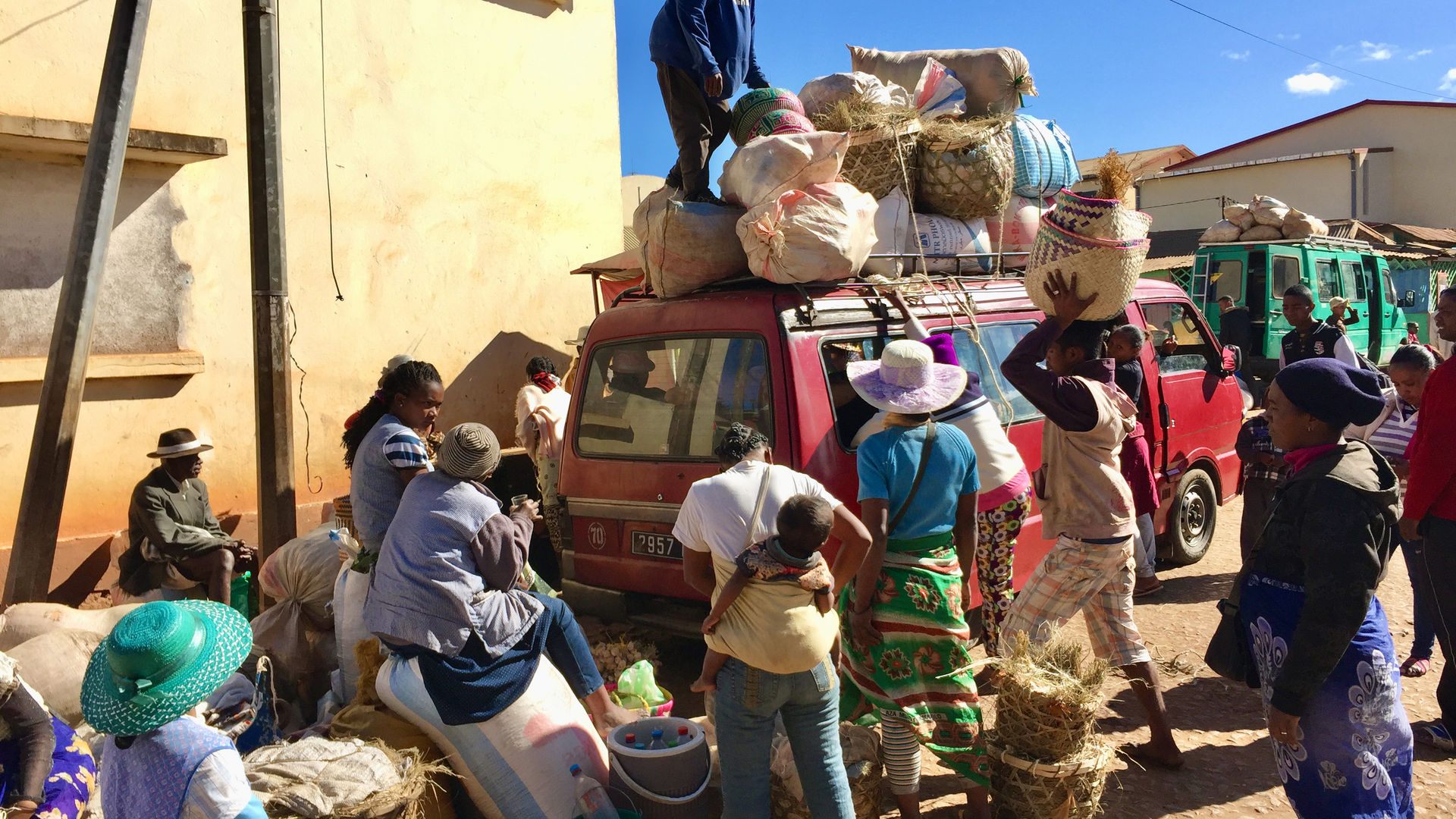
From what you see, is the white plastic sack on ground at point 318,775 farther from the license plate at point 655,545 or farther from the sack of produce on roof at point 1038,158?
the sack of produce on roof at point 1038,158

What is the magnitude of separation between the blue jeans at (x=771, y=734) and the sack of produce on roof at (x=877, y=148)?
333 centimetres

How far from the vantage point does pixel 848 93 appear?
5.81 metres

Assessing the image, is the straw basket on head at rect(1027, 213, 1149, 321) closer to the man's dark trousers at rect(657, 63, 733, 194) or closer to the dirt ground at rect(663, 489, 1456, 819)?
the dirt ground at rect(663, 489, 1456, 819)

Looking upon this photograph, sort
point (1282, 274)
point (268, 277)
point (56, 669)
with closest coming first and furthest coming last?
1. point (56, 669)
2. point (268, 277)
3. point (1282, 274)

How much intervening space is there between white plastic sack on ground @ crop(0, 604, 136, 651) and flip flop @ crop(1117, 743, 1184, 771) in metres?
4.35

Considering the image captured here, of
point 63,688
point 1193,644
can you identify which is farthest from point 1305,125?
point 63,688

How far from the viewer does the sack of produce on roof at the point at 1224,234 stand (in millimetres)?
15211

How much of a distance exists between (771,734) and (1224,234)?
15200 mm

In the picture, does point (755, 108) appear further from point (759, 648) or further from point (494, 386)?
point (494, 386)

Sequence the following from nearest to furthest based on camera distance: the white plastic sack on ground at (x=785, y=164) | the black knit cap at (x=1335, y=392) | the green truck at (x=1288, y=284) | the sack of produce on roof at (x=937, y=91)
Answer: the black knit cap at (x=1335, y=392) < the white plastic sack on ground at (x=785, y=164) < the sack of produce on roof at (x=937, y=91) < the green truck at (x=1288, y=284)

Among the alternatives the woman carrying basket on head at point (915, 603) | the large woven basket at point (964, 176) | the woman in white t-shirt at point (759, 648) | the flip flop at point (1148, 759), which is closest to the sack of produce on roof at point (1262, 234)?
the large woven basket at point (964, 176)

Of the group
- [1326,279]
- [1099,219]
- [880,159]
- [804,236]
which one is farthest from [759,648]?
[1326,279]

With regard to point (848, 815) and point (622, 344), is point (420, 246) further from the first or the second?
point (848, 815)

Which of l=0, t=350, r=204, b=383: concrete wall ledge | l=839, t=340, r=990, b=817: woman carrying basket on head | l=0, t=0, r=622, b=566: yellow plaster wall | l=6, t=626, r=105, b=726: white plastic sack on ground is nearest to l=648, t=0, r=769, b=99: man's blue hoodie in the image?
l=839, t=340, r=990, b=817: woman carrying basket on head
